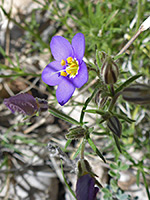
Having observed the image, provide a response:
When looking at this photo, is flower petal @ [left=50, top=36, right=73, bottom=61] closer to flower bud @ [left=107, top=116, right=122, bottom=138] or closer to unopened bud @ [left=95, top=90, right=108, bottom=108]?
unopened bud @ [left=95, top=90, right=108, bottom=108]

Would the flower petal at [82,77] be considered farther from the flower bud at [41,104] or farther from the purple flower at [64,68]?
the flower bud at [41,104]

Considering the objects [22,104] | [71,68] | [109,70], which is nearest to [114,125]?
[109,70]

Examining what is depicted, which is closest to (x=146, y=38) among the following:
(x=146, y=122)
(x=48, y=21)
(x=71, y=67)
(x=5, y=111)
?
(x=146, y=122)

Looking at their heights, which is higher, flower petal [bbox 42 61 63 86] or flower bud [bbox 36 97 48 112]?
flower petal [bbox 42 61 63 86]

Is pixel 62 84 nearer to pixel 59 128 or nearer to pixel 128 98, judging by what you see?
pixel 128 98

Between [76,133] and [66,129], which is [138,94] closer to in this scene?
[76,133]

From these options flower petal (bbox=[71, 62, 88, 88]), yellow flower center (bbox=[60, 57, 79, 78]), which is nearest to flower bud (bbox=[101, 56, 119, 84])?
flower petal (bbox=[71, 62, 88, 88])
